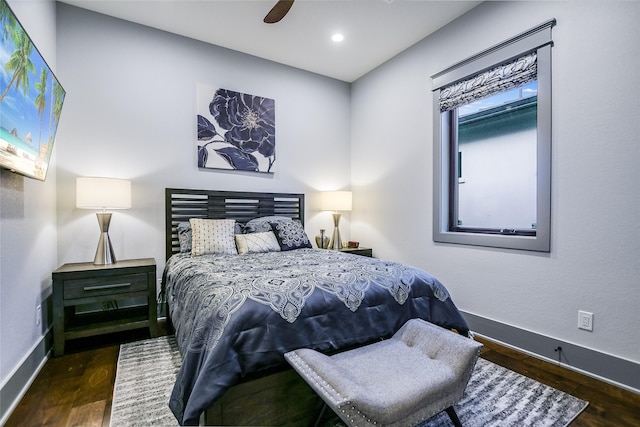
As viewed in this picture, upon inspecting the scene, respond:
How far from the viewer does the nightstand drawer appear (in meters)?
2.42

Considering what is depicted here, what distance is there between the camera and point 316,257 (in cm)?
275

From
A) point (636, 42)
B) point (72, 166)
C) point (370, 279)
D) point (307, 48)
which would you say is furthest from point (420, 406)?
point (307, 48)

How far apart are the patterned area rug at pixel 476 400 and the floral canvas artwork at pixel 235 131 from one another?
2.09m

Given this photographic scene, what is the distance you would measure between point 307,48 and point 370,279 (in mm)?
2863

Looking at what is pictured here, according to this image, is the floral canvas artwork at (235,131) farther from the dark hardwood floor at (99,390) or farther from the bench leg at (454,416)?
the bench leg at (454,416)

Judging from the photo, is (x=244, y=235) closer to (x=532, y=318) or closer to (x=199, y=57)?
(x=199, y=57)

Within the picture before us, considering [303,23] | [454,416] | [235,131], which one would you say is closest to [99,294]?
[235,131]

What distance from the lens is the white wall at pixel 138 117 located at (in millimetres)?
2836

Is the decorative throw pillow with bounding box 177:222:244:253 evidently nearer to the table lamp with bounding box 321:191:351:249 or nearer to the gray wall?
the gray wall

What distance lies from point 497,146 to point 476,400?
2.21 m

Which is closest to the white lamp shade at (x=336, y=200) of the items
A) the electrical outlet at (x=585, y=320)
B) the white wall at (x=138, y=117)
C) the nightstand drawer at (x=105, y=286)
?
the white wall at (x=138, y=117)

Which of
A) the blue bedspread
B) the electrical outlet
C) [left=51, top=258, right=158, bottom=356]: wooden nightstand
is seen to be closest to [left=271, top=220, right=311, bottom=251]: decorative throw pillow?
the blue bedspread

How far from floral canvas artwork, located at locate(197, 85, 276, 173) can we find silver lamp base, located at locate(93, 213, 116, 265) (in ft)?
3.50

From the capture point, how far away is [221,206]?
138 inches
